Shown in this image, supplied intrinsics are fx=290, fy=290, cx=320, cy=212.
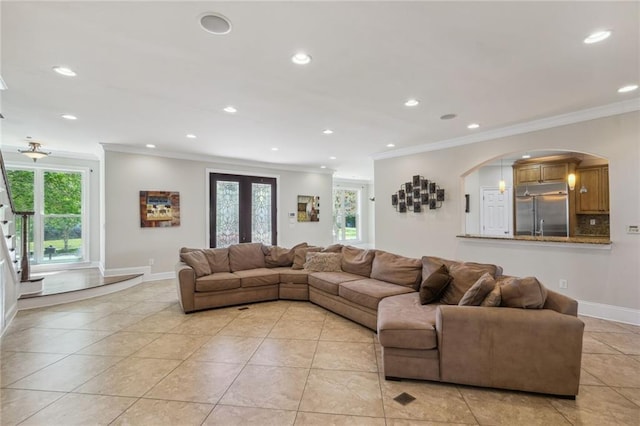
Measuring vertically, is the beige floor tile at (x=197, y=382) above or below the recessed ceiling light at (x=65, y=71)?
below

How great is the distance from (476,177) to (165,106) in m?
7.50

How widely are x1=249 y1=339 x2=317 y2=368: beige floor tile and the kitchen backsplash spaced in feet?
22.4

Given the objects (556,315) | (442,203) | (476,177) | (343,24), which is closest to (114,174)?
(343,24)

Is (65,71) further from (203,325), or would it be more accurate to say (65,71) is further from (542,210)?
(542,210)

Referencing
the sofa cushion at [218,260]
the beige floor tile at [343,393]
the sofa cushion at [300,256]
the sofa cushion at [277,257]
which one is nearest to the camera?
the beige floor tile at [343,393]

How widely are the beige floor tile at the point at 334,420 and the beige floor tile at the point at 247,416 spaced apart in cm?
8

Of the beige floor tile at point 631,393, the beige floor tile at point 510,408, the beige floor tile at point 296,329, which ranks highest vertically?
the beige floor tile at point 296,329

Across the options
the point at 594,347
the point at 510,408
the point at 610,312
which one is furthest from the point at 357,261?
the point at 610,312

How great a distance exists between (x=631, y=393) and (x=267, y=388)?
285cm

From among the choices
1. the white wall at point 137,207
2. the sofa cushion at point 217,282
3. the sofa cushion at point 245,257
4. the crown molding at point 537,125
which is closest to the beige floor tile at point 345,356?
the sofa cushion at point 217,282

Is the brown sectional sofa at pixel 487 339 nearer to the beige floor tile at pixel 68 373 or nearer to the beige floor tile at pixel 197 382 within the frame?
the beige floor tile at pixel 197 382

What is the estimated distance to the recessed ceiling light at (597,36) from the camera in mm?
2195

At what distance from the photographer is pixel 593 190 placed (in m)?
6.25

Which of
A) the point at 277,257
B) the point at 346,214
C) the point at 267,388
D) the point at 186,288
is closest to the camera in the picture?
the point at 267,388
